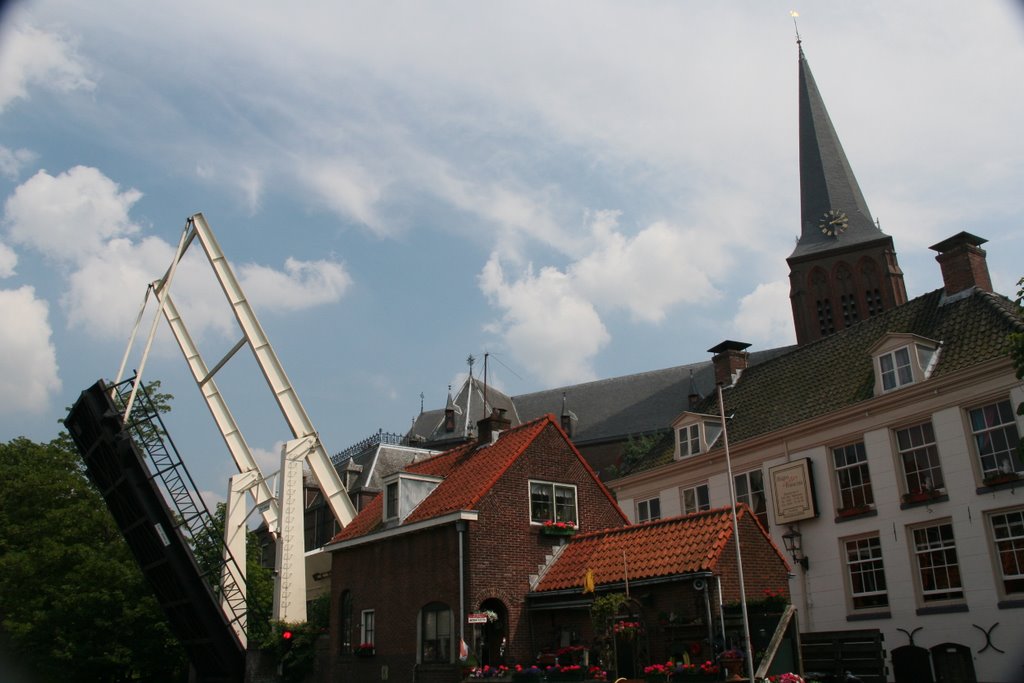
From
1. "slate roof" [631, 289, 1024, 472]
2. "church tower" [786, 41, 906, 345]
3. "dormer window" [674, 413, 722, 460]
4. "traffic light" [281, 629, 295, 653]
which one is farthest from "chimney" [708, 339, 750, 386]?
"church tower" [786, 41, 906, 345]

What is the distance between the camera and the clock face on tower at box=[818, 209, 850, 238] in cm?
5425

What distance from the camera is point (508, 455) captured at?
20594 millimetres

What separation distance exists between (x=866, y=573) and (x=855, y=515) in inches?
57.1

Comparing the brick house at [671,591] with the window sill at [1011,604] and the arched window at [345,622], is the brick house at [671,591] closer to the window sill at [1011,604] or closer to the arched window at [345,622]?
the window sill at [1011,604]

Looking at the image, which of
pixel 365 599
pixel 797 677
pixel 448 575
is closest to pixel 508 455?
pixel 448 575

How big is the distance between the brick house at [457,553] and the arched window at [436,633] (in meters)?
0.02

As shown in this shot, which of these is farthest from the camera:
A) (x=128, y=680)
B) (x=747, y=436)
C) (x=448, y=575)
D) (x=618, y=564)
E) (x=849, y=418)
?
(x=128, y=680)

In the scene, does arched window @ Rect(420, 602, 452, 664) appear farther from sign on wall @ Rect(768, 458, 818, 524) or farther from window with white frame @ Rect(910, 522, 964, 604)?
window with white frame @ Rect(910, 522, 964, 604)

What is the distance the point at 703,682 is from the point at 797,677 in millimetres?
1397

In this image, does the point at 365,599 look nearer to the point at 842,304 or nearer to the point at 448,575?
the point at 448,575

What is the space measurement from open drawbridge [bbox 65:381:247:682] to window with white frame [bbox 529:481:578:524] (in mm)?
7691

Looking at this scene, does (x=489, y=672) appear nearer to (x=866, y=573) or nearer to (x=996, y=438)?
(x=866, y=573)

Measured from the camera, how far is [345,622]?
71.9ft

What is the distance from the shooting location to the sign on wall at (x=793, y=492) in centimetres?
2255
